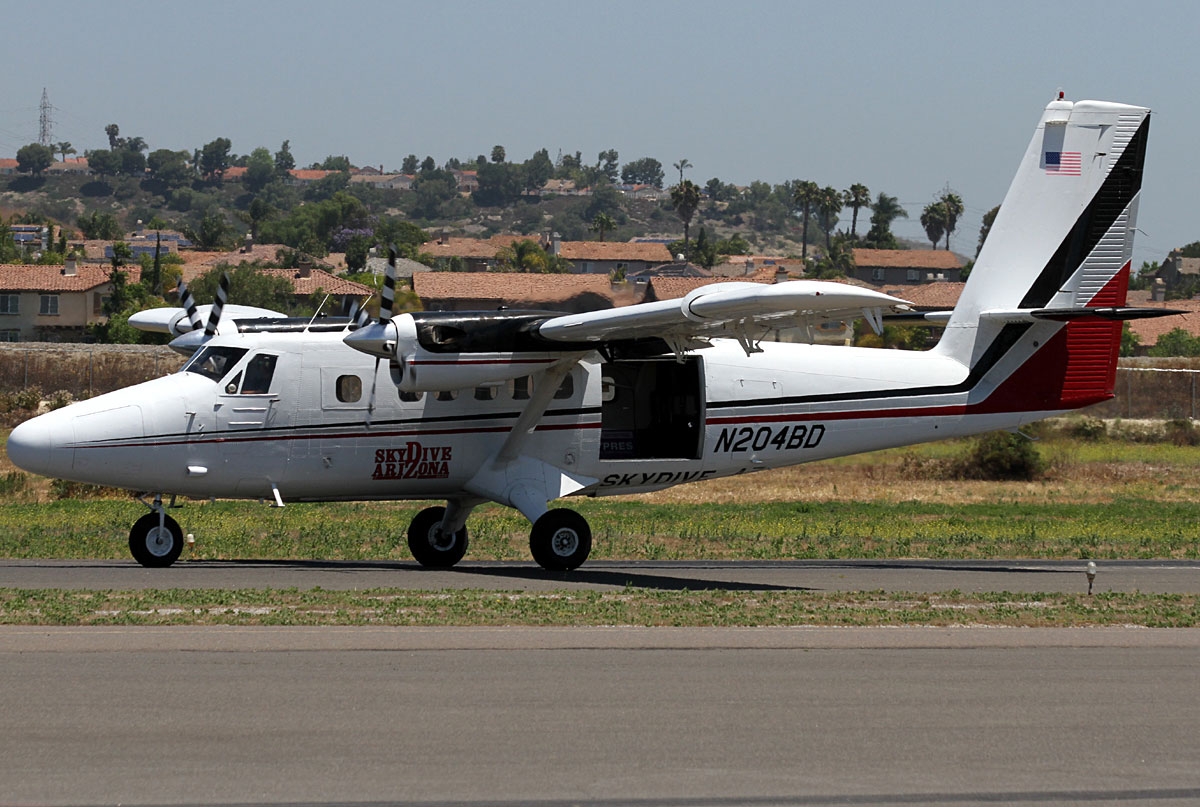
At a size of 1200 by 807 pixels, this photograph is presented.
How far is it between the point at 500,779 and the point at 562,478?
11.6 m

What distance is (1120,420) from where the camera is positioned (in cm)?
4500

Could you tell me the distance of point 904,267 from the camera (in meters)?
160

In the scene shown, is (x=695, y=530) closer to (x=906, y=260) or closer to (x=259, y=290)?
(x=259, y=290)

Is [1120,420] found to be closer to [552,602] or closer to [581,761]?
[552,602]

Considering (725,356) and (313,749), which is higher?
(725,356)

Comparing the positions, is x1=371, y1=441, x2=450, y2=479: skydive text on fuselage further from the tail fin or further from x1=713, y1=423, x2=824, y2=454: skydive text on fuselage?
Answer: the tail fin

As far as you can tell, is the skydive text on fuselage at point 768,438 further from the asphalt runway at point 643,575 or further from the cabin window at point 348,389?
the cabin window at point 348,389

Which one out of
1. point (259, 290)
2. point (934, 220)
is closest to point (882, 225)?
point (934, 220)

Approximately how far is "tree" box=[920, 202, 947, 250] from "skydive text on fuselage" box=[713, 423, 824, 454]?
18014 cm

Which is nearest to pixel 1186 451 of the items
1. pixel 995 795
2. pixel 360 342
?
pixel 360 342

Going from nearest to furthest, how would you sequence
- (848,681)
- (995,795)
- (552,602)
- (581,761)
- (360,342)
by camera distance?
(995,795) < (581,761) < (848,681) < (552,602) < (360,342)

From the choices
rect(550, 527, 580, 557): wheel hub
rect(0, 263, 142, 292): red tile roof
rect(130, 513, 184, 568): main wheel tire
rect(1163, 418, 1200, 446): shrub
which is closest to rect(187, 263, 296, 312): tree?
rect(0, 263, 142, 292): red tile roof

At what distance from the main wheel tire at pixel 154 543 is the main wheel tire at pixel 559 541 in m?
4.56

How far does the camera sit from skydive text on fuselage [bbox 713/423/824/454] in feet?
67.0
